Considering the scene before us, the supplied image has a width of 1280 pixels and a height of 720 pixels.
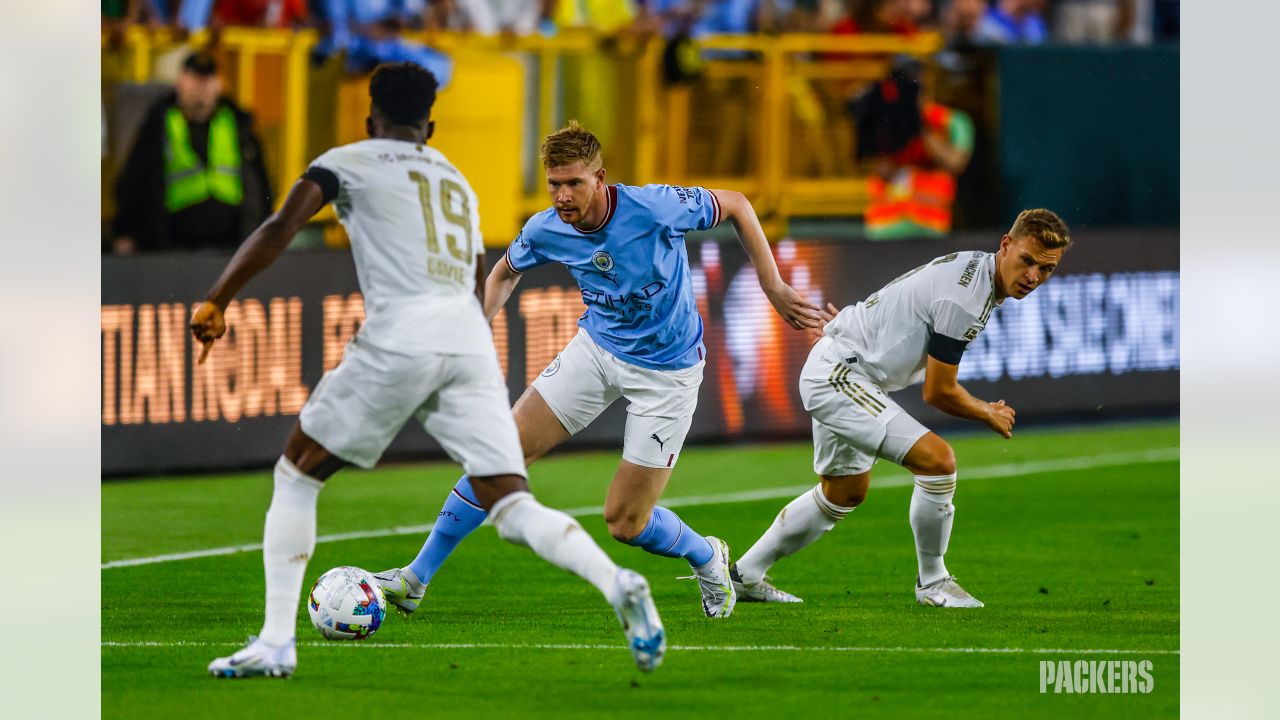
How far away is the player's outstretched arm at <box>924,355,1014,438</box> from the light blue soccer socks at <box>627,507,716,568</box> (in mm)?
1095

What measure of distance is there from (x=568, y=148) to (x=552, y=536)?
5.25 ft

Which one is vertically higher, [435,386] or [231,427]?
[435,386]

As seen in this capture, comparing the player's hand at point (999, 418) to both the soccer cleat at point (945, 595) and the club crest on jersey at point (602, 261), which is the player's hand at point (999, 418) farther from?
the club crest on jersey at point (602, 261)

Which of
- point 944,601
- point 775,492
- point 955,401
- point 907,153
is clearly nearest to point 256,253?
point 955,401

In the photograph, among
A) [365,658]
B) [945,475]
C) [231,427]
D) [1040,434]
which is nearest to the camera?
[365,658]

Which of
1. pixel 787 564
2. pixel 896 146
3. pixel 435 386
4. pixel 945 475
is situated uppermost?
pixel 896 146

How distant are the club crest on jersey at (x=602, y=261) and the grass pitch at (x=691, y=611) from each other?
1.40 m

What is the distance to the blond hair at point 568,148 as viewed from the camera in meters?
6.97

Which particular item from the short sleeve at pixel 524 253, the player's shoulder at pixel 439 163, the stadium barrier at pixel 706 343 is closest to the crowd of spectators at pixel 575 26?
the stadium barrier at pixel 706 343

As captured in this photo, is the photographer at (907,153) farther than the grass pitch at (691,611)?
Yes
